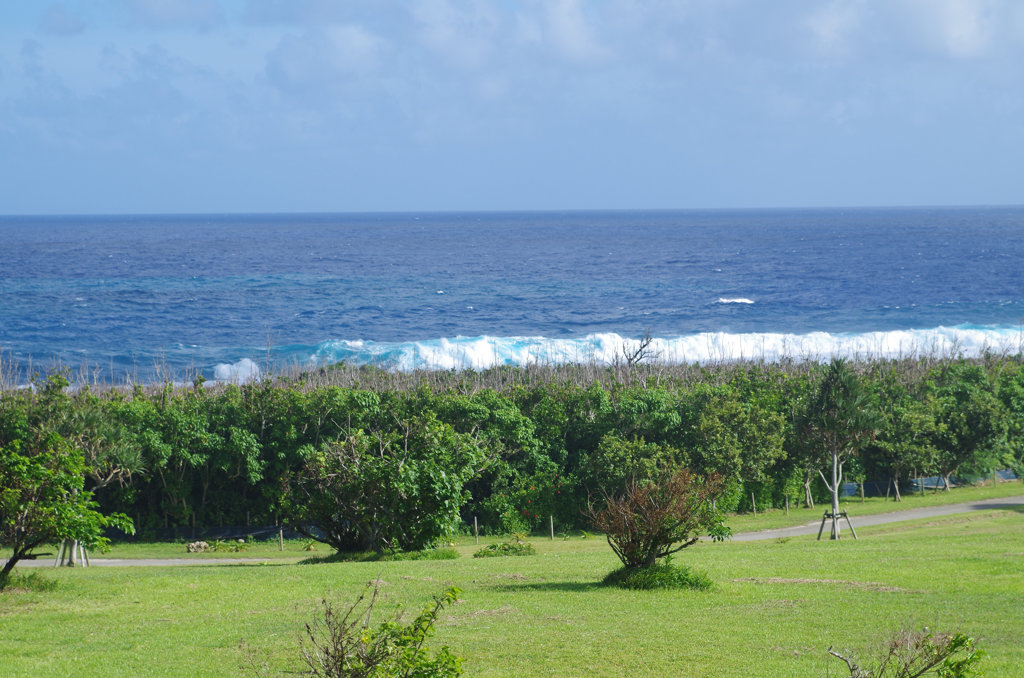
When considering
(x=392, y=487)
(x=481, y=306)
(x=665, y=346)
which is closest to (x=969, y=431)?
(x=392, y=487)

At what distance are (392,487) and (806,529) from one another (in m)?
19.1

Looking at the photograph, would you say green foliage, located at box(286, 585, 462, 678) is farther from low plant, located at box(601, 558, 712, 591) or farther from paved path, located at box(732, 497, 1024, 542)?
paved path, located at box(732, 497, 1024, 542)

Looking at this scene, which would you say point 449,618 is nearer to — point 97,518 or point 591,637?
point 591,637

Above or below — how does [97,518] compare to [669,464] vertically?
above

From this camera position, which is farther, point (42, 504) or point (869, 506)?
point (869, 506)

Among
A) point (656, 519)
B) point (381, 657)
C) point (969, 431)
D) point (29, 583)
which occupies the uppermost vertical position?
point (381, 657)

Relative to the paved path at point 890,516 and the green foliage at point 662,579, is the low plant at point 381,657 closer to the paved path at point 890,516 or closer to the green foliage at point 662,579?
the green foliage at point 662,579

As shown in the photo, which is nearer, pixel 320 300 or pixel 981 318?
pixel 981 318

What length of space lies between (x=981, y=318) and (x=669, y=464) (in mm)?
74764

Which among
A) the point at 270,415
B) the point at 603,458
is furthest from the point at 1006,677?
the point at 270,415

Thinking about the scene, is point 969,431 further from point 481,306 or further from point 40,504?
point 481,306

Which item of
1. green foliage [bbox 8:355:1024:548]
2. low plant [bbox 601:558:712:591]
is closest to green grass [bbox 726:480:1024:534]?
green foliage [bbox 8:355:1024:548]

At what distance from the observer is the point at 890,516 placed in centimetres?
3844

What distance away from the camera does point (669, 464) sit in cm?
3784
